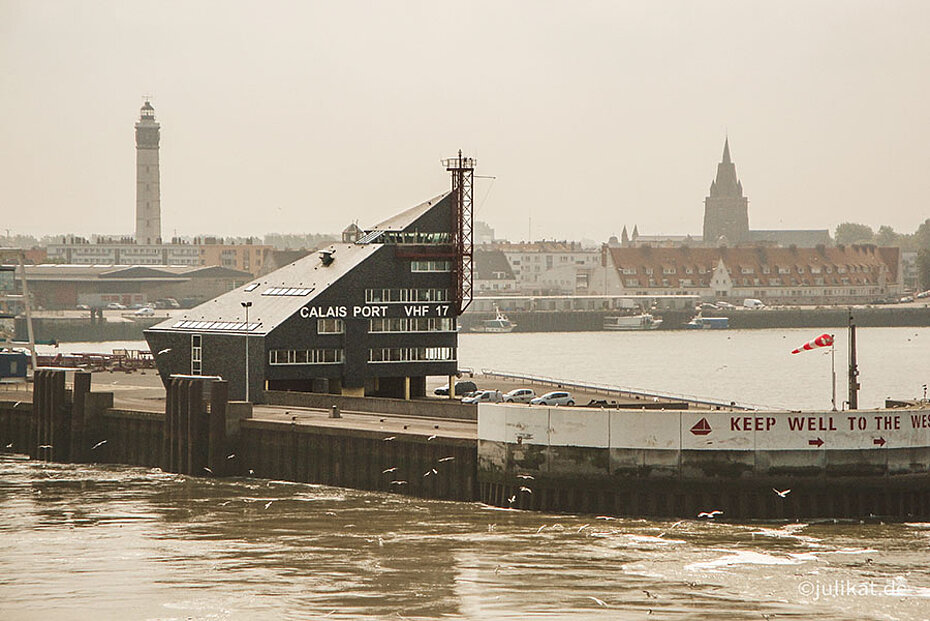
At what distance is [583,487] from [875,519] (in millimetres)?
9688

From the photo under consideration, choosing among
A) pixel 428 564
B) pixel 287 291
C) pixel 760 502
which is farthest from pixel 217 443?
pixel 760 502

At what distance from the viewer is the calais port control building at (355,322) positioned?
251 ft

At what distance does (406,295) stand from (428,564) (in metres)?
34.7

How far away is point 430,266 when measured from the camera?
80.4 meters

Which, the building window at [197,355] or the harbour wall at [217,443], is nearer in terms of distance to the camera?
the harbour wall at [217,443]

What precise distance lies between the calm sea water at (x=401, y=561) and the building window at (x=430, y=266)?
19463 mm

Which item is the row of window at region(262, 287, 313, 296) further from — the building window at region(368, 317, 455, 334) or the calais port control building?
the building window at region(368, 317, 455, 334)

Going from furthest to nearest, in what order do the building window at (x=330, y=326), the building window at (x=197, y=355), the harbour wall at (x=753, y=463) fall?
the building window at (x=197, y=355), the building window at (x=330, y=326), the harbour wall at (x=753, y=463)

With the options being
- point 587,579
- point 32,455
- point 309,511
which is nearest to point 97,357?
point 32,455

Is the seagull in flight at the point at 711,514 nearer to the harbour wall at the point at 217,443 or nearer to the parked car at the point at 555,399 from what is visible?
the harbour wall at the point at 217,443

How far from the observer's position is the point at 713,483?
51.4m

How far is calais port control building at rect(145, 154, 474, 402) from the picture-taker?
251 feet

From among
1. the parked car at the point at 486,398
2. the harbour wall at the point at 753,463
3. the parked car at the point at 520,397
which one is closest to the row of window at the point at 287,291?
the parked car at the point at 486,398

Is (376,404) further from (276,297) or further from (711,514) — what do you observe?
(711,514)
